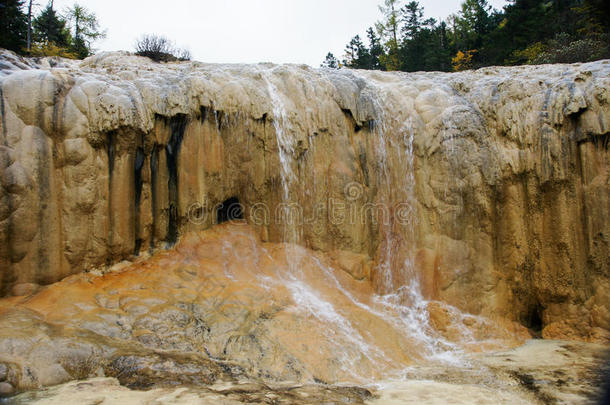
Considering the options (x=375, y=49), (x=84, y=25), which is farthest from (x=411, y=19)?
(x=84, y=25)

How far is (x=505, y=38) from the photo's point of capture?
27.5m

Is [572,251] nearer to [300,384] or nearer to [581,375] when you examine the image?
[581,375]

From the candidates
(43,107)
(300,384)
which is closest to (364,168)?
(300,384)

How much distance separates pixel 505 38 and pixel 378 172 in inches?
852

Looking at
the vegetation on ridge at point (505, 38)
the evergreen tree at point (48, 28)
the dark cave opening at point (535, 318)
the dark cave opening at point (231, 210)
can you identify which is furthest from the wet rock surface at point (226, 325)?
the evergreen tree at point (48, 28)

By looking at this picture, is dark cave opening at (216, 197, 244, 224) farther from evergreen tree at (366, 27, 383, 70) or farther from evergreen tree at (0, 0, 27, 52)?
evergreen tree at (366, 27, 383, 70)

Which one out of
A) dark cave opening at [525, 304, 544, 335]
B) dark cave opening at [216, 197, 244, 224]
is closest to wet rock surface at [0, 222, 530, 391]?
dark cave opening at [216, 197, 244, 224]

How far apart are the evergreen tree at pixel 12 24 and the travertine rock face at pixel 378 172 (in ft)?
33.7

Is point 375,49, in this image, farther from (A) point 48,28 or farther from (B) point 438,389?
(B) point 438,389

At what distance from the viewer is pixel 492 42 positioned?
28656 mm

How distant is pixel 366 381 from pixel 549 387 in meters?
2.64

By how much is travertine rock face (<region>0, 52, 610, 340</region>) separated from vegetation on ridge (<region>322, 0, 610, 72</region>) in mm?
10716

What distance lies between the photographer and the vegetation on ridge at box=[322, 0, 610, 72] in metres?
20.7

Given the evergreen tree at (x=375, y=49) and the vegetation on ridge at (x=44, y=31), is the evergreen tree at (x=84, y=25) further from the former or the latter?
the evergreen tree at (x=375, y=49)
